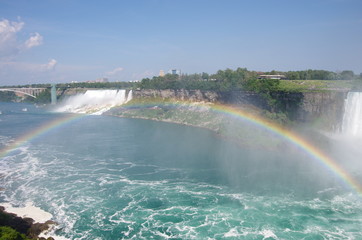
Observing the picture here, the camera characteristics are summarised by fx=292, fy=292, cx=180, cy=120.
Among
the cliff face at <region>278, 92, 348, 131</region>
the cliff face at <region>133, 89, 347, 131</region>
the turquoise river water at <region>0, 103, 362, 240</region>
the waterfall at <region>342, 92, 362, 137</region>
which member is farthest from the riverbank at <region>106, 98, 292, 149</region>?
the waterfall at <region>342, 92, 362, 137</region>

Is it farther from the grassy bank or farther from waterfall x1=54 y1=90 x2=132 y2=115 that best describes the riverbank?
the grassy bank

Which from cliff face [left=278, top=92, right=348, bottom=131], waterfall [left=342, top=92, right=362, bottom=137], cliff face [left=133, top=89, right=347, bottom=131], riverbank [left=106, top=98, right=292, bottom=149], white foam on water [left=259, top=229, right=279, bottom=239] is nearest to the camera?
white foam on water [left=259, top=229, right=279, bottom=239]

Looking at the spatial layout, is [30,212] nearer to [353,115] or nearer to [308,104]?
[353,115]

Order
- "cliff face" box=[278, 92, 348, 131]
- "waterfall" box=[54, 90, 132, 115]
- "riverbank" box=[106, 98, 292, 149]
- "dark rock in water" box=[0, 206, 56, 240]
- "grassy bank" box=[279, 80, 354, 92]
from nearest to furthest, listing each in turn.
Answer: "dark rock in water" box=[0, 206, 56, 240], "cliff face" box=[278, 92, 348, 131], "riverbank" box=[106, 98, 292, 149], "grassy bank" box=[279, 80, 354, 92], "waterfall" box=[54, 90, 132, 115]

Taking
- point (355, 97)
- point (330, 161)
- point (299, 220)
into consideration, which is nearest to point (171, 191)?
point (299, 220)

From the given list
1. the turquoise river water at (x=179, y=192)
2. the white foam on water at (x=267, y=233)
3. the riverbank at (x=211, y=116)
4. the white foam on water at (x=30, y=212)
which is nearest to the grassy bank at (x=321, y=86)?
the riverbank at (x=211, y=116)

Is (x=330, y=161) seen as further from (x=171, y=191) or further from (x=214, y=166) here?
(x=171, y=191)

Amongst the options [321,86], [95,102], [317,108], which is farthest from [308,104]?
[95,102]
